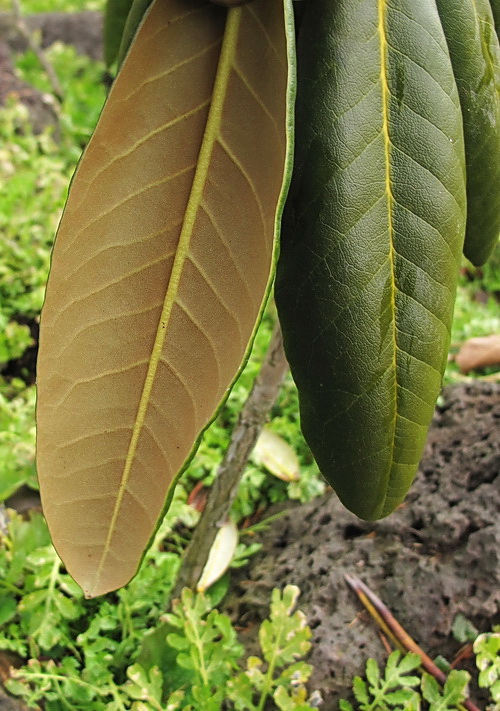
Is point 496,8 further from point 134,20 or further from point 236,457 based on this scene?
point 236,457

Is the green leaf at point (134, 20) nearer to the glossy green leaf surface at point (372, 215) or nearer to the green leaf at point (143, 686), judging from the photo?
the glossy green leaf surface at point (372, 215)

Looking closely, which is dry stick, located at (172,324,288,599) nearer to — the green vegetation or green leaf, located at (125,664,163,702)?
the green vegetation

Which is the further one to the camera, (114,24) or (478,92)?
(114,24)

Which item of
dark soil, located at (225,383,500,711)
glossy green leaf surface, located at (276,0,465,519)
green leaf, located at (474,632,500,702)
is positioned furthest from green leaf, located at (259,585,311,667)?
glossy green leaf surface, located at (276,0,465,519)

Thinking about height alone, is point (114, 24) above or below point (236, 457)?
above

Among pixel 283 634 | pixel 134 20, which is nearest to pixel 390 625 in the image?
pixel 283 634

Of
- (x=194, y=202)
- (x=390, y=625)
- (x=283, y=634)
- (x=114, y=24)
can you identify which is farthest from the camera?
(x=390, y=625)

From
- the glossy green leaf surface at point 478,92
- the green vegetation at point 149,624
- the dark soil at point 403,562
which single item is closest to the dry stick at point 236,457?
the green vegetation at point 149,624
